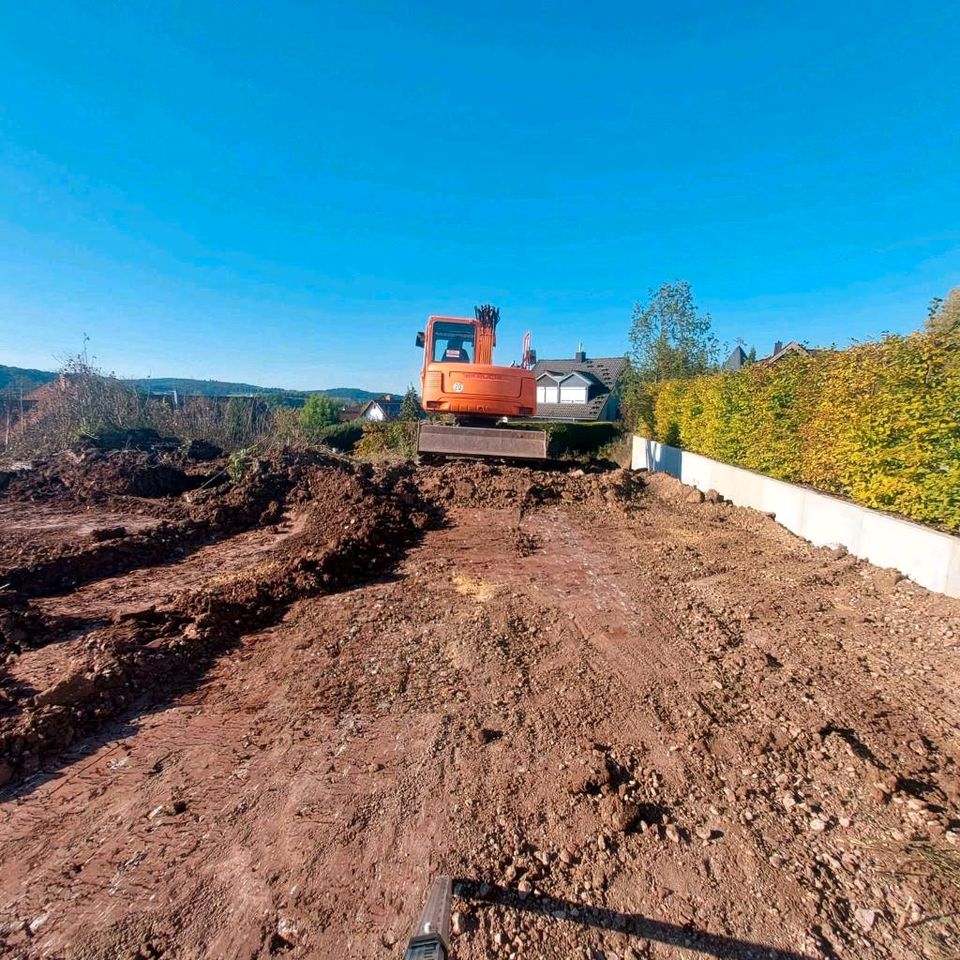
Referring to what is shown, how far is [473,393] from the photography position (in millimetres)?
11109

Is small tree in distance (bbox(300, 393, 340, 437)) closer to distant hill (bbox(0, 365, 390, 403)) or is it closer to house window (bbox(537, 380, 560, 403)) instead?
distant hill (bbox(0, 365, 390, 403))

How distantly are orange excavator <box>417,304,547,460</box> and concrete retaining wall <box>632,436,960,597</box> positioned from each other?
4024 millimetres

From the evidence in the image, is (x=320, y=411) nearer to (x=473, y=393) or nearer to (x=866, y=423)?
(x=473, y=393)

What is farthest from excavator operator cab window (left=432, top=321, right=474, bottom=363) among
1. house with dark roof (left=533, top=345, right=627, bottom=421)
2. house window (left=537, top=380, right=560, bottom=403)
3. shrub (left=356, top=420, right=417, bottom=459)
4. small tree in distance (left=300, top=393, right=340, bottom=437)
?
house window (left=537, top=380, right=560, bottom=403)

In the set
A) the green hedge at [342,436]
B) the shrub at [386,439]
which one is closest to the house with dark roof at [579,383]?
the green hedge at [342,436]

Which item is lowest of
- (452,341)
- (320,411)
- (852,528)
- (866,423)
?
(852,528)

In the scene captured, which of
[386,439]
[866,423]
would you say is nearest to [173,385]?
[386,439]

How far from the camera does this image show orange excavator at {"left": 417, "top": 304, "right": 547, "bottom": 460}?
35.8ft

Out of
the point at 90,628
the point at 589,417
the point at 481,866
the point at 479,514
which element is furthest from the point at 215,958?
the point at 589,417

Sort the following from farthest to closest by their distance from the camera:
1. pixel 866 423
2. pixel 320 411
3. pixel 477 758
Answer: pixel 320 411, pixel 866 423, pixel 477 758

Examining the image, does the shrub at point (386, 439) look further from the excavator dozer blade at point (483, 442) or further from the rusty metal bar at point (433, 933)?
the rusty metal bar at point (433, 933)

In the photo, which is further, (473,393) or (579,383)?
(579,383)

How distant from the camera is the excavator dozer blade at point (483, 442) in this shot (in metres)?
10.8

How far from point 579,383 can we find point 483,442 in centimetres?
3232
